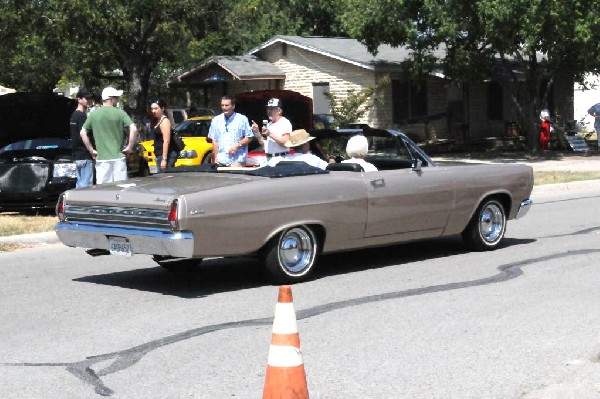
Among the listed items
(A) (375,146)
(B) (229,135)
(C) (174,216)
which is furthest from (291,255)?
(B) (229,135)

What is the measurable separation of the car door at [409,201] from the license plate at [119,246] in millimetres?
2324

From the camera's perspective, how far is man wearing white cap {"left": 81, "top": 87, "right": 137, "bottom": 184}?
1320 centimetres

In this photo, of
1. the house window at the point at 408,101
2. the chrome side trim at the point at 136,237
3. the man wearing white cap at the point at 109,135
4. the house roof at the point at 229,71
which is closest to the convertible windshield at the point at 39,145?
the man wearing white cap at the point at 109,135

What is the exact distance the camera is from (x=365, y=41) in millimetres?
31422

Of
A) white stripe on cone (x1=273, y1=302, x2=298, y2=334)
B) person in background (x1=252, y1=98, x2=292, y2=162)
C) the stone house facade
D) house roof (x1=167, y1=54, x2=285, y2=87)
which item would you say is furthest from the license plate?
house roof (x1=167, y1=54, x2=285, y2=87)

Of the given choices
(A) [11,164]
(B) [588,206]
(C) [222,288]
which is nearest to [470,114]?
(B) [588,206]

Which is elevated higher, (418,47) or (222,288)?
(418,47)

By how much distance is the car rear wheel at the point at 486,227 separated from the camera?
11438mm

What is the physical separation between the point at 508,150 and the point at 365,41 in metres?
6.88

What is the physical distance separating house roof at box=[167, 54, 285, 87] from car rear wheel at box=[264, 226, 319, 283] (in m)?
28.2

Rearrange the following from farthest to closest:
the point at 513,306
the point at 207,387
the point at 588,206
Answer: the point at 588,206
the point at 513,306
the point at 207,387

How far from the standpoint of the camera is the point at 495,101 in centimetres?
4041

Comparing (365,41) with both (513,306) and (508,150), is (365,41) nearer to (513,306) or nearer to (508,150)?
(508,150)

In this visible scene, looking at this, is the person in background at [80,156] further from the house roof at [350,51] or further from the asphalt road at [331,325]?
the house roof at [350,51]
